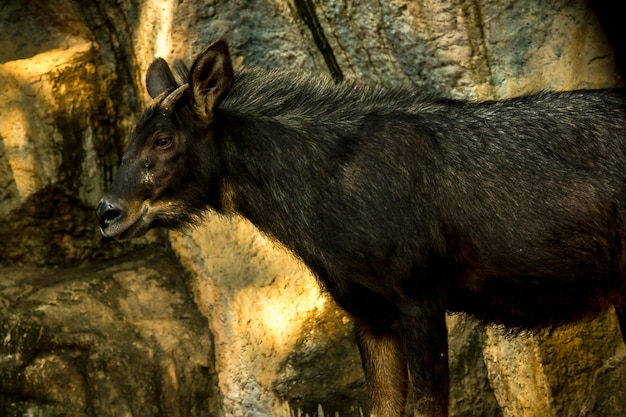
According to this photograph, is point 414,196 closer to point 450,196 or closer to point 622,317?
point 450,196

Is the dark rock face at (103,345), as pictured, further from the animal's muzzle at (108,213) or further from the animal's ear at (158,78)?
the animal's ear at (158,78)

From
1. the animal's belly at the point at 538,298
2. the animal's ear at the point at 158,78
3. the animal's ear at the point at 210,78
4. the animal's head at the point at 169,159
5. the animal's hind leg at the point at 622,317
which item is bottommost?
the animal's belly at the point at 538,298

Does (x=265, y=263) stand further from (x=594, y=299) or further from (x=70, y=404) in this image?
(x=594, y=299)

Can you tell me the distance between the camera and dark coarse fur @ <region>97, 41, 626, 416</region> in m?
7.19

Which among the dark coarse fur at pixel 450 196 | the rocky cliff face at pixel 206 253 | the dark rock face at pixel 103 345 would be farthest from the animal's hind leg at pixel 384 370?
the dark rock face at pixel 103 345

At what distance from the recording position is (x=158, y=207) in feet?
24.1

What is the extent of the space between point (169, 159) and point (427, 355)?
77.2 inches

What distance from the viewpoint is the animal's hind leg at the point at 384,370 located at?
780 cm

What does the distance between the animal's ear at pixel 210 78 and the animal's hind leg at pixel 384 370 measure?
176 cm

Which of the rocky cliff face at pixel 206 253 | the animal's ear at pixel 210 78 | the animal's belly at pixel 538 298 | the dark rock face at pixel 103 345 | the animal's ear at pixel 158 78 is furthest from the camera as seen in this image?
the dark rock face at pixel 103 345

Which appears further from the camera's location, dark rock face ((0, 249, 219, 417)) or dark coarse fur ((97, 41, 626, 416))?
dark rock face ((0, 249, 219, 417))

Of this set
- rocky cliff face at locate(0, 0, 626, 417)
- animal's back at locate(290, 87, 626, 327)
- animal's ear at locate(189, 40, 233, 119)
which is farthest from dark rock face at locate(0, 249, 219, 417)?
animal's ear at locate(189, 40, 233, 119)

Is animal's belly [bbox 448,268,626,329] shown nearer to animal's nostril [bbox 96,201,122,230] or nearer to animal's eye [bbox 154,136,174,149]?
animal's eye [bbox 154,136,174,149]

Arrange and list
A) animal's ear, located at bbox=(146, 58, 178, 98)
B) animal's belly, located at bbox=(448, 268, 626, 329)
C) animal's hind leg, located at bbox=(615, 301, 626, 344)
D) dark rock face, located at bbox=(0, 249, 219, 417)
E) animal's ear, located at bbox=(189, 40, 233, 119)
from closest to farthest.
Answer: animal's ear, located at bbox=(189, 40, 233, 119)
animal's belly, located at bbox=(448, 268, 626, 329)
animal's ear, located at bbox=(146, 58, 178, 98)
animal's hind leg, located at bbox=(615, 301, 626, 344)
dark rock face, located at bbox=(0, 249, 219, 417)
